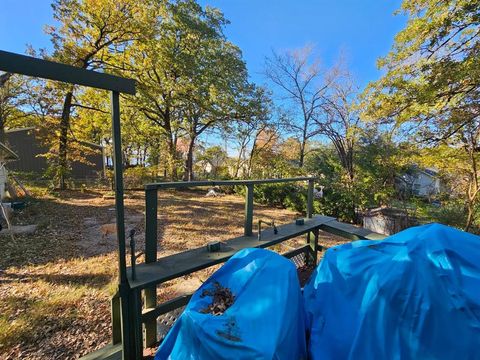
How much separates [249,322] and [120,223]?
988mm

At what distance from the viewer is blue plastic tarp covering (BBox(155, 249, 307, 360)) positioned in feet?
3.09

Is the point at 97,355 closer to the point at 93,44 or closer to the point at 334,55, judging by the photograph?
the point at 93,44

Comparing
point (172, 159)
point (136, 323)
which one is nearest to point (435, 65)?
point (136, 323)

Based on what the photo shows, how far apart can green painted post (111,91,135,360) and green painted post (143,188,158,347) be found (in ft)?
0.67

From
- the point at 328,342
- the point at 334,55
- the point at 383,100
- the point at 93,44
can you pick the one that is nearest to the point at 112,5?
the point at 93,44

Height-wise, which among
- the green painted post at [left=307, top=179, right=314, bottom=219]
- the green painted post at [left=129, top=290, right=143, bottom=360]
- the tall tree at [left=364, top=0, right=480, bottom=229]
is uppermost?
the tall tree at [left=364, top=0, right=480, bottom=229]

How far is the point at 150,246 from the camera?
1.87 meters

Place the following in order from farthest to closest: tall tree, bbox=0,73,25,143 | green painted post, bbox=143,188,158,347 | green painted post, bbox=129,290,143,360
A: tall tree, bbox=0,73,25,143
green painted post, bbox=143,188,158,347
green painted post, bbox=129,290,143,360

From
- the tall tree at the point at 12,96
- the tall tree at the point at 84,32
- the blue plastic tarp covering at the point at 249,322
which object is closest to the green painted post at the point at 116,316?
the blue plastic tarp covering at the point at 249,322

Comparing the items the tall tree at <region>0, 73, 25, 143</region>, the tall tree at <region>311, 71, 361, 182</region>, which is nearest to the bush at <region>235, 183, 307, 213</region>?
the tall tree at <region>311, 71, 361, 182</region>

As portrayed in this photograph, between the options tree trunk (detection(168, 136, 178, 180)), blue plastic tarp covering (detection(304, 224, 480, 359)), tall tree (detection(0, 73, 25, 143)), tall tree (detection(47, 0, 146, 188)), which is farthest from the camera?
tree trunk (detection(168, 136, 178, 180))

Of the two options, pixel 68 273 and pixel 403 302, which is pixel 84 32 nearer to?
pixel 68 273

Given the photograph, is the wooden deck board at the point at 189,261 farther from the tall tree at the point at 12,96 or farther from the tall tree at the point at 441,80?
the tall tree at the point at 12,96

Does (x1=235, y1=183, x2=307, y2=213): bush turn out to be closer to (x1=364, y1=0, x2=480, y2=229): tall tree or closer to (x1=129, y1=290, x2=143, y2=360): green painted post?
(x1=364, y1=0, x2=480, y2=229): tall tree
